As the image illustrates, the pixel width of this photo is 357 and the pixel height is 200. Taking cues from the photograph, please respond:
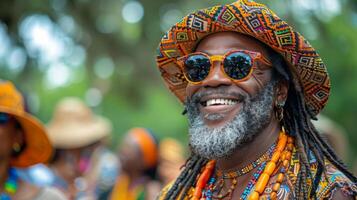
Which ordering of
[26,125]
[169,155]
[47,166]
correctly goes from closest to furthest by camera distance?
[26,125]
[47,166]
[169,155]

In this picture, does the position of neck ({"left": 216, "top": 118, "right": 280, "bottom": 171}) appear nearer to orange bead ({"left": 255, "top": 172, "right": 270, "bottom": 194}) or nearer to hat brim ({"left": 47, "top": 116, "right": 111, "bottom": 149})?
orange bead ({"left": 255, "top": 172, "right": 270, "bottom": 194})

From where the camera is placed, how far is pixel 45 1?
11.6 metres

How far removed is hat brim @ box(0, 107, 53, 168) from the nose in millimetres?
2029

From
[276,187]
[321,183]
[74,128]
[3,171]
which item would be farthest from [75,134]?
[321,183]

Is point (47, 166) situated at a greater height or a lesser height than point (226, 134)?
lesser

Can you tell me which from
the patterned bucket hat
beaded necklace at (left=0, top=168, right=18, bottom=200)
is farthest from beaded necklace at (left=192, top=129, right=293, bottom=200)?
beaded necklace at (left=0, top=168, right=18, bottom=200)

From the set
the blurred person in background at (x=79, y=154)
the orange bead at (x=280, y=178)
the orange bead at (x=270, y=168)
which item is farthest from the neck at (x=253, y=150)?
the blurred person in background at (x=79, y=154)

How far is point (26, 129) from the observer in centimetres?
597

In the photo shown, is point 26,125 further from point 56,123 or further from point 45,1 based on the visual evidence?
point 45,1

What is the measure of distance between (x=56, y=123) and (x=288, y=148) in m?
6.02

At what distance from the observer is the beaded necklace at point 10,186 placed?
18.9 feet

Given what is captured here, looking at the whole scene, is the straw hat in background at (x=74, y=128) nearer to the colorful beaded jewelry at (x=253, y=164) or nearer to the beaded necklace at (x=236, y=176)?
the beaded necklace at (x=236, y=176)

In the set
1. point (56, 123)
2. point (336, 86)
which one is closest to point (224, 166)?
point (56, 123)

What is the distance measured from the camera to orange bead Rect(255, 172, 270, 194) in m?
4.13
